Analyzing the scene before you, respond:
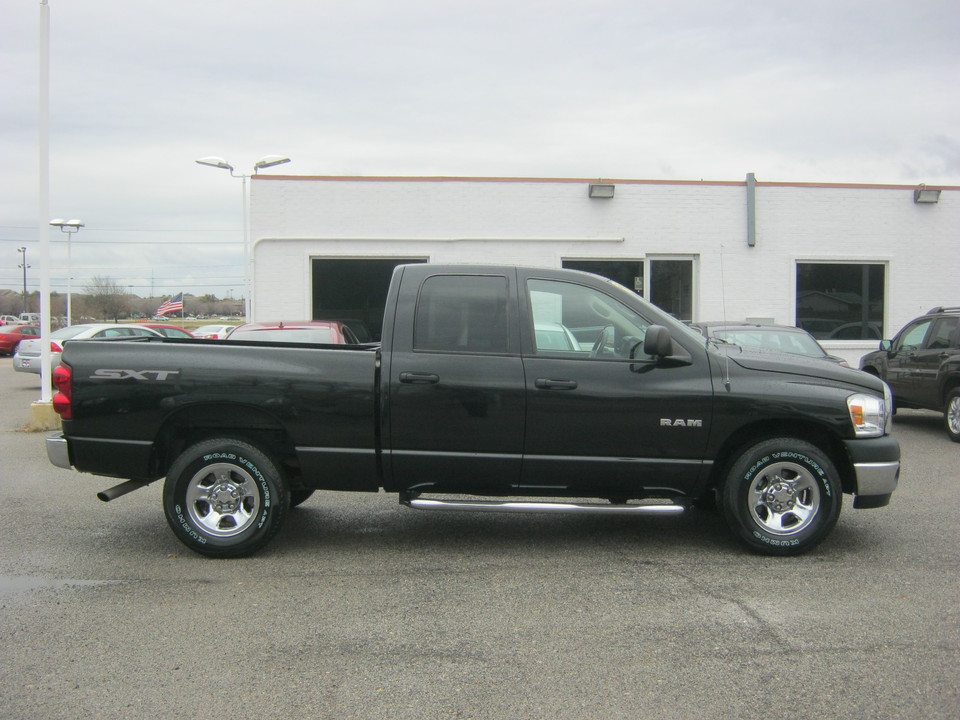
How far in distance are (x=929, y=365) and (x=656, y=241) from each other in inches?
254

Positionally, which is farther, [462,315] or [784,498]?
[462,315]

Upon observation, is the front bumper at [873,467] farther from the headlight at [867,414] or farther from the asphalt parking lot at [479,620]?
the asphalt parking lot at [479,620]

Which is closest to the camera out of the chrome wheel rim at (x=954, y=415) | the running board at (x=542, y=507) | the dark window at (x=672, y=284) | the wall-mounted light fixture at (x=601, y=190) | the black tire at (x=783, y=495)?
the running board at (x=542, y=507)

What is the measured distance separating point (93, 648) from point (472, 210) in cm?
1298

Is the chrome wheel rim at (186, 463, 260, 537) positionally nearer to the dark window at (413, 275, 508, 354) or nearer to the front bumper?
the dark window at (413, 275, 508, 354)

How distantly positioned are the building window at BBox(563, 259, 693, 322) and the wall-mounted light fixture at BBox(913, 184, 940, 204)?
16.0ft

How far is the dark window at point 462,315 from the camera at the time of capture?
564 cm

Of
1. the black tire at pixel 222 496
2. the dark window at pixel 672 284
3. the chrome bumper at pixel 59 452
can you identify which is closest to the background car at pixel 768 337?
the dark window at pixel 672 284

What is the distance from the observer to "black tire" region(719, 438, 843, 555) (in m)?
5.55

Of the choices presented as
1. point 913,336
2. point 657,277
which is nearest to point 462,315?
point 913,336

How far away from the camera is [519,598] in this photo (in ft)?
15.9

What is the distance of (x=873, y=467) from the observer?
5547 mm

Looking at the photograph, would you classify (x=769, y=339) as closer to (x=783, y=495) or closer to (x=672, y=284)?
(x=783, y=495)

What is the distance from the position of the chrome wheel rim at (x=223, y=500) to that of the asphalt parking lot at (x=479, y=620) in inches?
10.1
